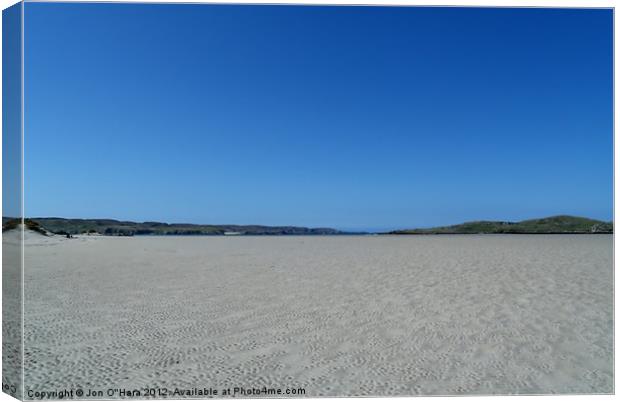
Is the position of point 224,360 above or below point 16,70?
below

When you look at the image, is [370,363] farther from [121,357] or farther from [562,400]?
[121,357]

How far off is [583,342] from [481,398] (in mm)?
1860

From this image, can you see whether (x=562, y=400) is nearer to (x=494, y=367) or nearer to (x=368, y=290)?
(x=494, y=367)

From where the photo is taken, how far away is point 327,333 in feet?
16.9

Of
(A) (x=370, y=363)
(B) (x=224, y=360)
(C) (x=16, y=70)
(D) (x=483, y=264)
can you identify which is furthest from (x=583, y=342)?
(D) (x=483, y=264)

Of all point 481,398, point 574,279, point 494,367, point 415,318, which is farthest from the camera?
point 574,279

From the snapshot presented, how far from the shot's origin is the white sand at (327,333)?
3.86m

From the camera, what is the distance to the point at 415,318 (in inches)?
231

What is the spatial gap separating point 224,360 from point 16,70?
300 cm

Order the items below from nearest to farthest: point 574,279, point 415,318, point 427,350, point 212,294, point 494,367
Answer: point 494,367
point 427,350
point 415,318
point 212,294
point 574,279

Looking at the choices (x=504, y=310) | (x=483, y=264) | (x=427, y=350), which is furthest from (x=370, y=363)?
(x=483, y=264)

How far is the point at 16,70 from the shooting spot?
12.5 ft

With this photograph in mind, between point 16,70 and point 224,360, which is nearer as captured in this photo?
point 16,70

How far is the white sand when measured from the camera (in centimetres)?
386
